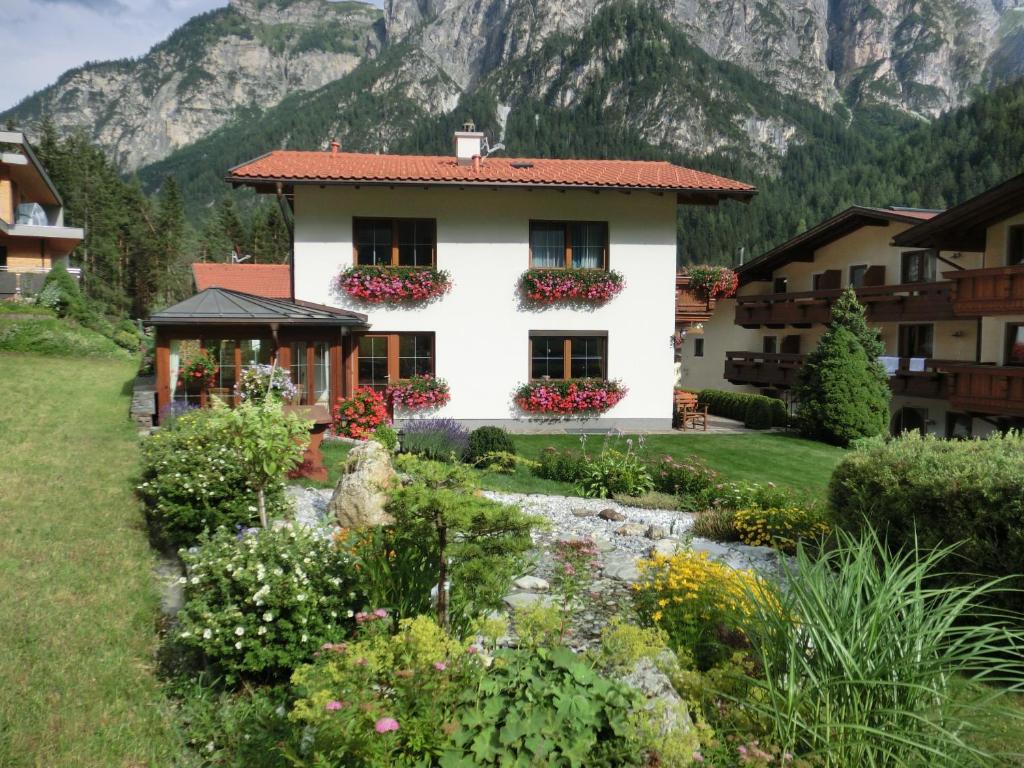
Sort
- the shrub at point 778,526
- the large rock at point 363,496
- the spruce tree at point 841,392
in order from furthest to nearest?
Result: the spruce tree at point 841,392 → the shrub at point 778,526 → the large rock at point 363,496

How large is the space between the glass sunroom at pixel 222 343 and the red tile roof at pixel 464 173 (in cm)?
418

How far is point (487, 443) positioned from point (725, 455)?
17.9 ft

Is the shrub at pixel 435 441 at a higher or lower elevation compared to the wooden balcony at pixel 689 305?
lower

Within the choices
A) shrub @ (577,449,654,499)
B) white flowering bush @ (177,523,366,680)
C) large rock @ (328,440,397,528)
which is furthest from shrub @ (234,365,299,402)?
white flowering bush @ (177,523,366,680)

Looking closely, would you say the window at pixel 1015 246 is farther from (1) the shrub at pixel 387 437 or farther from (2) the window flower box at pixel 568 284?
(1) the shrub at pixel 387 437

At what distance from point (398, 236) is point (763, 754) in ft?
51.4

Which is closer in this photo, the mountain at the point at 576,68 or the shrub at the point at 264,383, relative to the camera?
the shrub at the point at 264,383

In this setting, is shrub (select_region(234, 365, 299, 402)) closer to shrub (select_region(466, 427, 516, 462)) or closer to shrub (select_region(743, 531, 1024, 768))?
shrub (select_region(466, 427, 516, 462))

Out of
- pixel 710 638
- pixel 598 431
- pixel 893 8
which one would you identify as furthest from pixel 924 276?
pixel 893 8

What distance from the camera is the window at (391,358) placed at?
17078 millimetres

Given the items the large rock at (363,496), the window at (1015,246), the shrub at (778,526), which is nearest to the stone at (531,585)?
the large rock at (363,496)

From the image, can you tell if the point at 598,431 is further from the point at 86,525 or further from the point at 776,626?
the point at 776,626

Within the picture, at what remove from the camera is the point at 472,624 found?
403cm

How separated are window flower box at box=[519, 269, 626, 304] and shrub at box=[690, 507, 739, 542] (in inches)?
361
